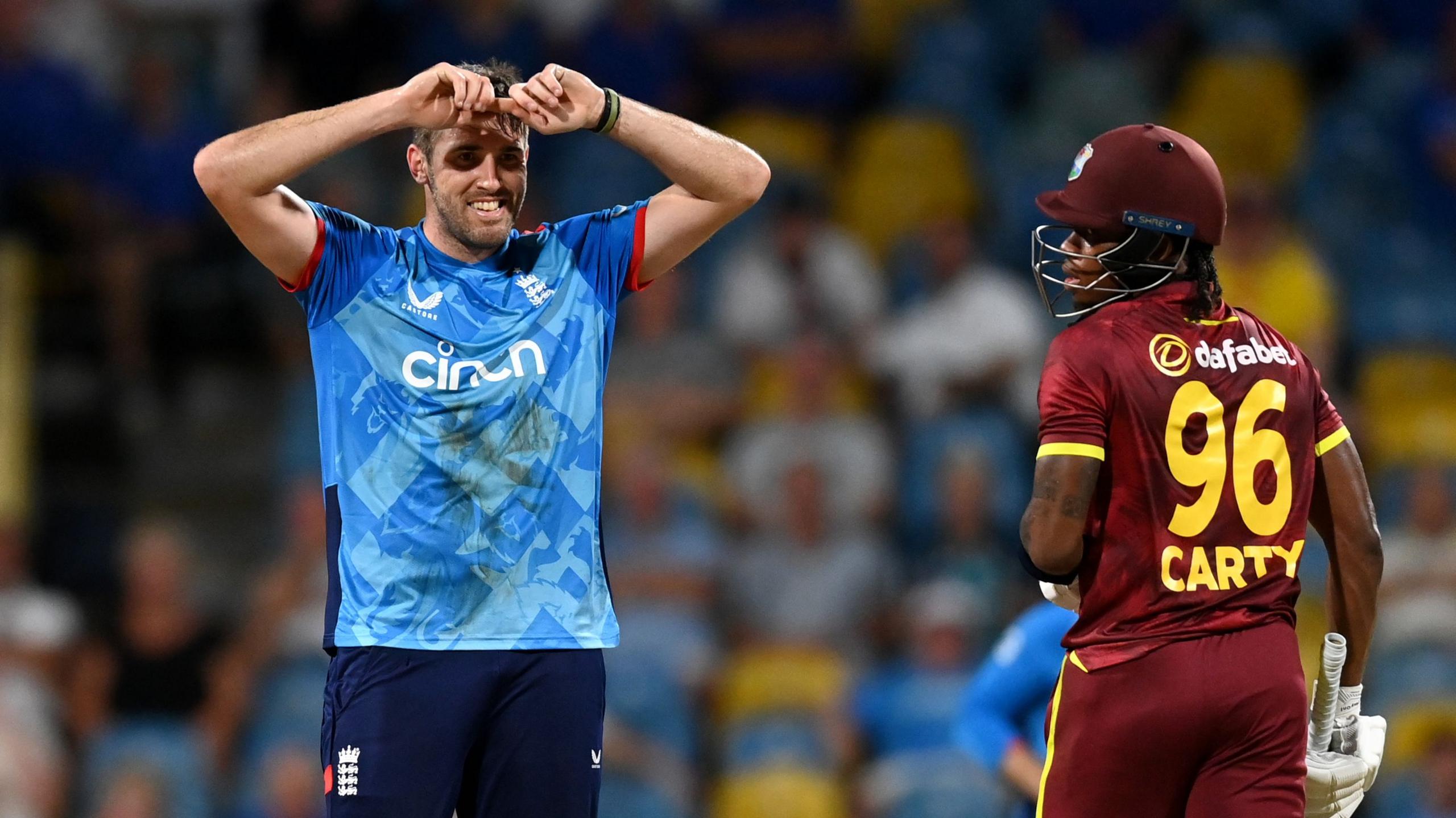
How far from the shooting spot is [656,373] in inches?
415

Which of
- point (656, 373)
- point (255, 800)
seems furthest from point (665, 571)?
point (255, 800)

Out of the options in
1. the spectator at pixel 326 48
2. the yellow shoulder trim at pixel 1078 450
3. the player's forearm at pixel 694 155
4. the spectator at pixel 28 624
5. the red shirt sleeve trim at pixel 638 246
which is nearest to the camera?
the yellow shoulder trim at pixel 1078 450

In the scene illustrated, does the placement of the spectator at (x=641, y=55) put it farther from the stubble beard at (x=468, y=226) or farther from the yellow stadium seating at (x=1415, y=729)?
the stubble beard at (x=468, y=226)

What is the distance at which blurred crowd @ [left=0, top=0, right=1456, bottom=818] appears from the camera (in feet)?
29.6

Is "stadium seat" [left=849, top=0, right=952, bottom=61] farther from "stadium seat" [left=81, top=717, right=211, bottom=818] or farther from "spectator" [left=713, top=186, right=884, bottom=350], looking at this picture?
"stadium seat" [left=81, top=717, right=211, bottom=818]

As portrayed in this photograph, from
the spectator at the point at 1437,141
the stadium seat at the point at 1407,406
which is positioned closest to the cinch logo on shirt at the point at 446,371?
the stadium seat at the point at 1407,406

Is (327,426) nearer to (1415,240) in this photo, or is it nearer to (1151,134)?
(1151,134)

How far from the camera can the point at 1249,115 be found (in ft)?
39.2

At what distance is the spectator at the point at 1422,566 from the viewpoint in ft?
30.1

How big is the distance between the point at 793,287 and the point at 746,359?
0.52 m

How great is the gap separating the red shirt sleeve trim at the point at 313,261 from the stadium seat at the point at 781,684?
16.7 ft

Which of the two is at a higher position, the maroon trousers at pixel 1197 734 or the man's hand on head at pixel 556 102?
the man's hand on head at pixel 556 102

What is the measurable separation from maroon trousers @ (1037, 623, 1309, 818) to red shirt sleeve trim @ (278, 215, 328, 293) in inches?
82.5

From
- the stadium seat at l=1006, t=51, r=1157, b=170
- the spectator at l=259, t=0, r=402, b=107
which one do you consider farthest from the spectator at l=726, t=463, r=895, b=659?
the spectator at l=259, t=0, r=402, b=107
